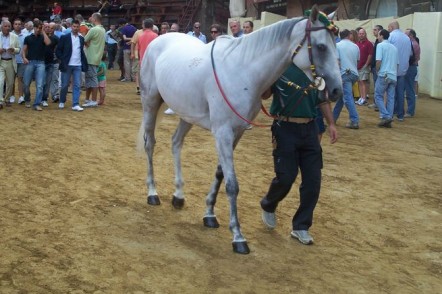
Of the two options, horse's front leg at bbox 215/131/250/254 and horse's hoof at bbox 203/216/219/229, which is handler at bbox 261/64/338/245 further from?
horse's hoof at bbox 203/216/219/229

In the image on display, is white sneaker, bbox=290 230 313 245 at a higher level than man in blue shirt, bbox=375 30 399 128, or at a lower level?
lower

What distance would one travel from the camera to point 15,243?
451 cm

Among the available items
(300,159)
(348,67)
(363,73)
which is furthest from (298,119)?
(363,73)

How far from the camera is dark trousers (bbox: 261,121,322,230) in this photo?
4816mm

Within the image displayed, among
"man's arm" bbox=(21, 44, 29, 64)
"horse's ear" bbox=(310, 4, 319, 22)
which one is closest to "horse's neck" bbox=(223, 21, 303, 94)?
"horse's ear" bbox=(310, 4, 319, 22)

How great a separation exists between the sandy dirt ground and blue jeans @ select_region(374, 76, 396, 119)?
5.88 feet

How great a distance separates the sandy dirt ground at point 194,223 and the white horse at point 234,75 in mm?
484

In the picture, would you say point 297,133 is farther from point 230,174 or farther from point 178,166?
point 178,166

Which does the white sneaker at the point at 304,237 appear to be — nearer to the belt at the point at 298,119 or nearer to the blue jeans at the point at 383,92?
the belt at the point at 298,119

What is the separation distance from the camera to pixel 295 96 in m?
4.79

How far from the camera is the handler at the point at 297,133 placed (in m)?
4.80

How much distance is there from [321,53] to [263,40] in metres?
0.57

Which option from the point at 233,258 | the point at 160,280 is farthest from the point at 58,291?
the point at 233,258

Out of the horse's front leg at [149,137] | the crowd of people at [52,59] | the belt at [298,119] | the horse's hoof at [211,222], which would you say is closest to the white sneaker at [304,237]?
the horse's hoof at [211,222]
